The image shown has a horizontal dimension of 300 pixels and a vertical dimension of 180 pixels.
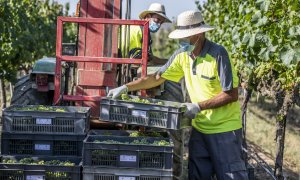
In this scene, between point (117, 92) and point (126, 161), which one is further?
point (117, 92)

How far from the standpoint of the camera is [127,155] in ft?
15.9

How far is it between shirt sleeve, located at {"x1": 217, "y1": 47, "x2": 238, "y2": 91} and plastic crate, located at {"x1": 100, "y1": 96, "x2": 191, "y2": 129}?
41cm

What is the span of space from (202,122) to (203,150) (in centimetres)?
26

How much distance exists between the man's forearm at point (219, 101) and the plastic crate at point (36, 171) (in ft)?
3.76

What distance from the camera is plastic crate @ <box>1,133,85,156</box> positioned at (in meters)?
5.18

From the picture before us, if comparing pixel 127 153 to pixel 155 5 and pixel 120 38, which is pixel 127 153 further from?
pixel 155 5

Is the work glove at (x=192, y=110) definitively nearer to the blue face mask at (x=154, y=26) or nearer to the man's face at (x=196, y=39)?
the man's face at (x=196, y=39)

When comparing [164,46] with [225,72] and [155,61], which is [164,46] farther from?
[225,72]

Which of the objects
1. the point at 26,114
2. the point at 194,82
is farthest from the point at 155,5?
the point at 26,114

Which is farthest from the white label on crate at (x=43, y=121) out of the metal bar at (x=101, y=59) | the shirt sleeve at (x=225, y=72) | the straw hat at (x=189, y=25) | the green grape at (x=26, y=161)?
the shirt sleeve at (x=225, y=72)

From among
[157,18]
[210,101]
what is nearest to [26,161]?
[210,101]

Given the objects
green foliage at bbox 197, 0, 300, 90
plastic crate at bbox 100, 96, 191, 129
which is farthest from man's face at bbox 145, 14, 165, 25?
plastic crate at bbox 100, 96, 191, 129

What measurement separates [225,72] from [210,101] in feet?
0.90

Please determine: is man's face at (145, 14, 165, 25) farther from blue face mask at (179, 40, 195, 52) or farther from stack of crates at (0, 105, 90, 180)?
stack of crates at (0, 105, 90, 180)
